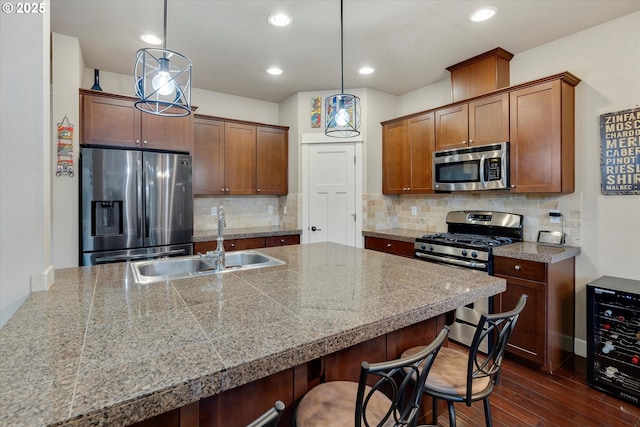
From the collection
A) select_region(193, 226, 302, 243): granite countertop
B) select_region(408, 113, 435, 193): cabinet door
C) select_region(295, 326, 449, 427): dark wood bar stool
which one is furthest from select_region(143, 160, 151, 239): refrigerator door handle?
select_region(408, 113, 435, 193): cabinet door

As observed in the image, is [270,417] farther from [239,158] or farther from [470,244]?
[239,158]

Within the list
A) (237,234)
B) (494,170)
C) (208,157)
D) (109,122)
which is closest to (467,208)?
(494,170)

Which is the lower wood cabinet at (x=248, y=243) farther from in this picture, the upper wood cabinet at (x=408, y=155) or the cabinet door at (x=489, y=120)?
the cabinet door at (x=489, y=120)

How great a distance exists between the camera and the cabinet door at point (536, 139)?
2600mm

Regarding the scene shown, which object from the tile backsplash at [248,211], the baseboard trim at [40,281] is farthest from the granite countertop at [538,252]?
the baseboard trim at [40,281]

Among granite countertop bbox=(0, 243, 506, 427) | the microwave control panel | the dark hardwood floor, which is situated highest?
the microwave control panel

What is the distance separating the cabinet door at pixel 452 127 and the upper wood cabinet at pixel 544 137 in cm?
47

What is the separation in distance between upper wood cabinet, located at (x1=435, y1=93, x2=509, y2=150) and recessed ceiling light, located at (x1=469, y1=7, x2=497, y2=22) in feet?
2.33

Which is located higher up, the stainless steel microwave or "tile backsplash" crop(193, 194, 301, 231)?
the stainless steel microwave

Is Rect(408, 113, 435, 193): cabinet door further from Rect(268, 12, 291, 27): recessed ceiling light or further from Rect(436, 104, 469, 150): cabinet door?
Rect(268, 12, 291, 27): recessed ceiling light

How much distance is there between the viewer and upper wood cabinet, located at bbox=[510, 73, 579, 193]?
2.60 meters

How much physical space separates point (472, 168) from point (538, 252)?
3.40 feet

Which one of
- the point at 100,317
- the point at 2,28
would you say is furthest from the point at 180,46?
the point at 100,317

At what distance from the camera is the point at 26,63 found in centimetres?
134
